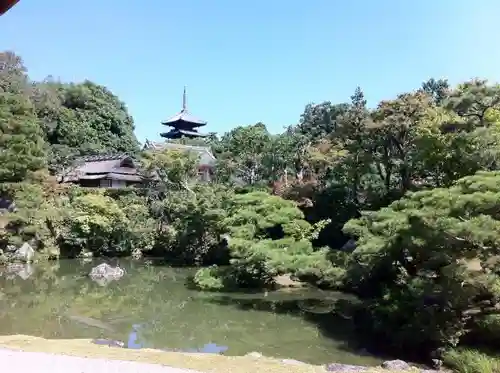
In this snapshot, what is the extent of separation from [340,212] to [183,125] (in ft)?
104

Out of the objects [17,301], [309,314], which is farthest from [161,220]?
[309,314]

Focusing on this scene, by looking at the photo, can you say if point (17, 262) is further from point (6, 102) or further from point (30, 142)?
point (6, 102)

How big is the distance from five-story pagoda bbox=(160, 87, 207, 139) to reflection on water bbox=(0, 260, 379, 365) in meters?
32.2

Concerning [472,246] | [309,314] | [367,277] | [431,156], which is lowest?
[309,314]

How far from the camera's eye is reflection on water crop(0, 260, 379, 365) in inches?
408

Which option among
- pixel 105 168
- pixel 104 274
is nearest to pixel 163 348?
pixel 104 274

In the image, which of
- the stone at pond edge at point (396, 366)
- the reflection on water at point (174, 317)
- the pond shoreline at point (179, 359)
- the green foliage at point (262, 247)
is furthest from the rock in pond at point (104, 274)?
the stone at pond edge at point (396, 366)

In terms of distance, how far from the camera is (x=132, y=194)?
26281 mm

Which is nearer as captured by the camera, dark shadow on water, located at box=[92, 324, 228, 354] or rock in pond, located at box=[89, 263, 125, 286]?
dark shadow on water, located at box=[92, 324, 228, 354]

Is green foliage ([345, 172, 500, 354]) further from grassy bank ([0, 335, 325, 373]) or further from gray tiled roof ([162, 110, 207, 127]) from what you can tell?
gray tiled roof ([162, 110, 207, 127])

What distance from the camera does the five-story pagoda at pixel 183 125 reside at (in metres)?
49.2

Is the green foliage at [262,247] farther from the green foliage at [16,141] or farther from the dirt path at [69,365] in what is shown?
the green foliage at [16,141]

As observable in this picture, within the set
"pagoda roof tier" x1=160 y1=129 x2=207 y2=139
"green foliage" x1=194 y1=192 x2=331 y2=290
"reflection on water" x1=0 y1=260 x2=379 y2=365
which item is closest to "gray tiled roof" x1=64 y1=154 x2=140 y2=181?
"reflection on water" x1=0 y1=260 x2=379 y2=365

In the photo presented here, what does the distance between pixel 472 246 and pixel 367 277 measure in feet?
11.3
